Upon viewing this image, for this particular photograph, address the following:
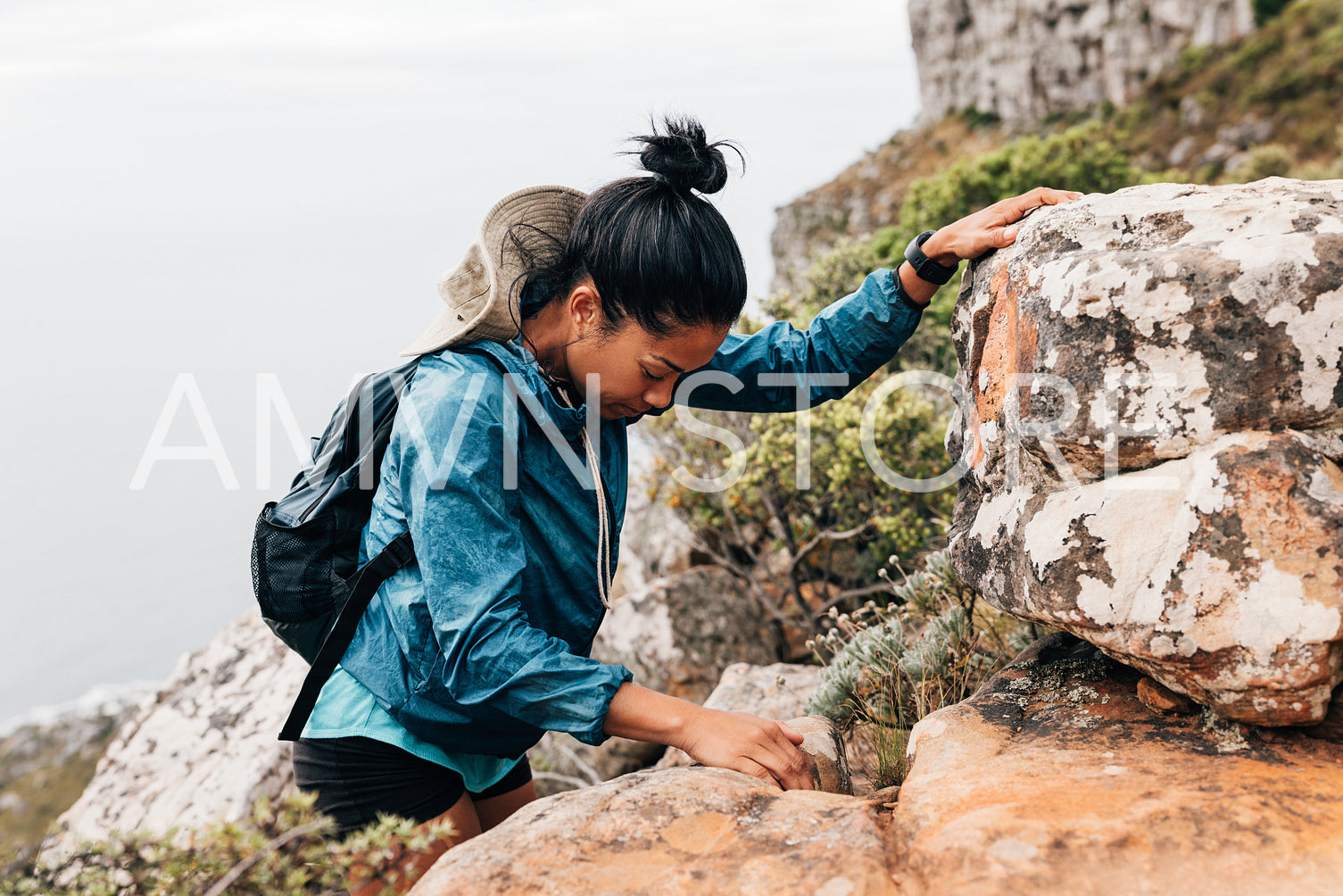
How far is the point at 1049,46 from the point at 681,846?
56305 millimetres

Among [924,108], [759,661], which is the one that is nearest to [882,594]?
[759,661]

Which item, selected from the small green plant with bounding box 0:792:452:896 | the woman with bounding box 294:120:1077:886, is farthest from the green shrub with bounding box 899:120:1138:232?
the small green plant with bounding box 0:792:452:896

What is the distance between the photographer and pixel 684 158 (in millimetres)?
2311

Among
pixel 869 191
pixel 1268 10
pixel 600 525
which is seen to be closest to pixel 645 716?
pixel 600 525

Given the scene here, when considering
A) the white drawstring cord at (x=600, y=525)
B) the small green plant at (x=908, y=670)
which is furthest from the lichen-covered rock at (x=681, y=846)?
the small green plant at (x=908, y=670)

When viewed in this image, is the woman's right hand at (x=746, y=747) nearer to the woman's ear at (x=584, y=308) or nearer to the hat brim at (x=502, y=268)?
the woman's ear at (x=584, y=308)

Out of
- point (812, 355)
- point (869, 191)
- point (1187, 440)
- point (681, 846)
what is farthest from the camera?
point (869, 191)

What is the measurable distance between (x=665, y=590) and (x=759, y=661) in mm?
897

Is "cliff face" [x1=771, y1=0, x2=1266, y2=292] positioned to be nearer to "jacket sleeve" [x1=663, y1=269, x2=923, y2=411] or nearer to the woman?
"jacket sleeve" [x1=663, y1=269, x2=923, y2=411]

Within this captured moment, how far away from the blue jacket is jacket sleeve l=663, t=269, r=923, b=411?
1.95 feet

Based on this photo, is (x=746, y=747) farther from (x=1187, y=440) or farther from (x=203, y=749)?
(x=203, y=749)

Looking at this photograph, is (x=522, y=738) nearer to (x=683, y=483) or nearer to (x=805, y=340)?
(x=805, y=340)

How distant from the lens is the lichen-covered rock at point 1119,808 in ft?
4.89

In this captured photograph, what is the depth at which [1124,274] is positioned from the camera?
80.3 inches
